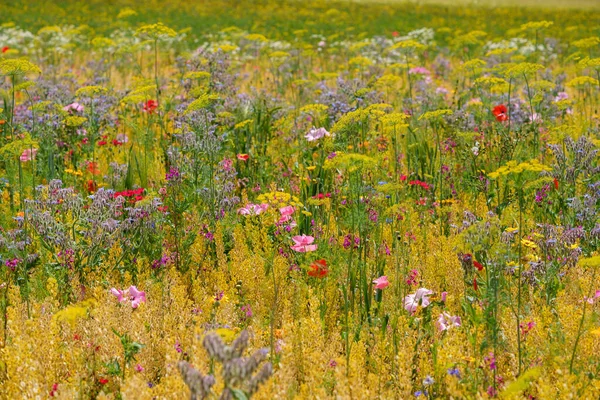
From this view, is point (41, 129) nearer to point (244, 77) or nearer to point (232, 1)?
point (244, 77)

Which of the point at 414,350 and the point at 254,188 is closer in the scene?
the point at 414,350

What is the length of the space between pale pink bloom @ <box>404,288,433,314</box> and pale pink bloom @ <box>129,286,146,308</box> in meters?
1.42

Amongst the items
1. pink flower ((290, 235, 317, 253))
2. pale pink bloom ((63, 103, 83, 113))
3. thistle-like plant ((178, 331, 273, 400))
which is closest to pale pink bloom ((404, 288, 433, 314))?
pink flower ((290, 235, 317, 253))

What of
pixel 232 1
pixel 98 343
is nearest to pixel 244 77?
pixel 98 343

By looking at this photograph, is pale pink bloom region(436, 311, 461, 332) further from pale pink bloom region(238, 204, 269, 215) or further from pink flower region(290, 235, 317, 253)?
pale pink bloom region(238, 204, 269, 215)

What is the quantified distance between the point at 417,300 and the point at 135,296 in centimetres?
152

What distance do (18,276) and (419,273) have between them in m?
2.41

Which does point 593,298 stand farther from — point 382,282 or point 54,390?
point 54,390

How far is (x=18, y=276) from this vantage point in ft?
13.6

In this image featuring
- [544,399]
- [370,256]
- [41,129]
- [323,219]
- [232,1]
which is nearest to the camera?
[544,399]

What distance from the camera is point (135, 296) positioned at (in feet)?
12.3

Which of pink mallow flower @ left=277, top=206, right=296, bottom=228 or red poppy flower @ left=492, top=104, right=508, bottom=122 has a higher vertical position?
red poppy flower @ left=492, top=104, right=508, bottom=122

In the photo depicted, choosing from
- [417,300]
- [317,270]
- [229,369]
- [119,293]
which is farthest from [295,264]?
[229,369]

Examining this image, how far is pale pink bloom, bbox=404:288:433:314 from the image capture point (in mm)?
3537
